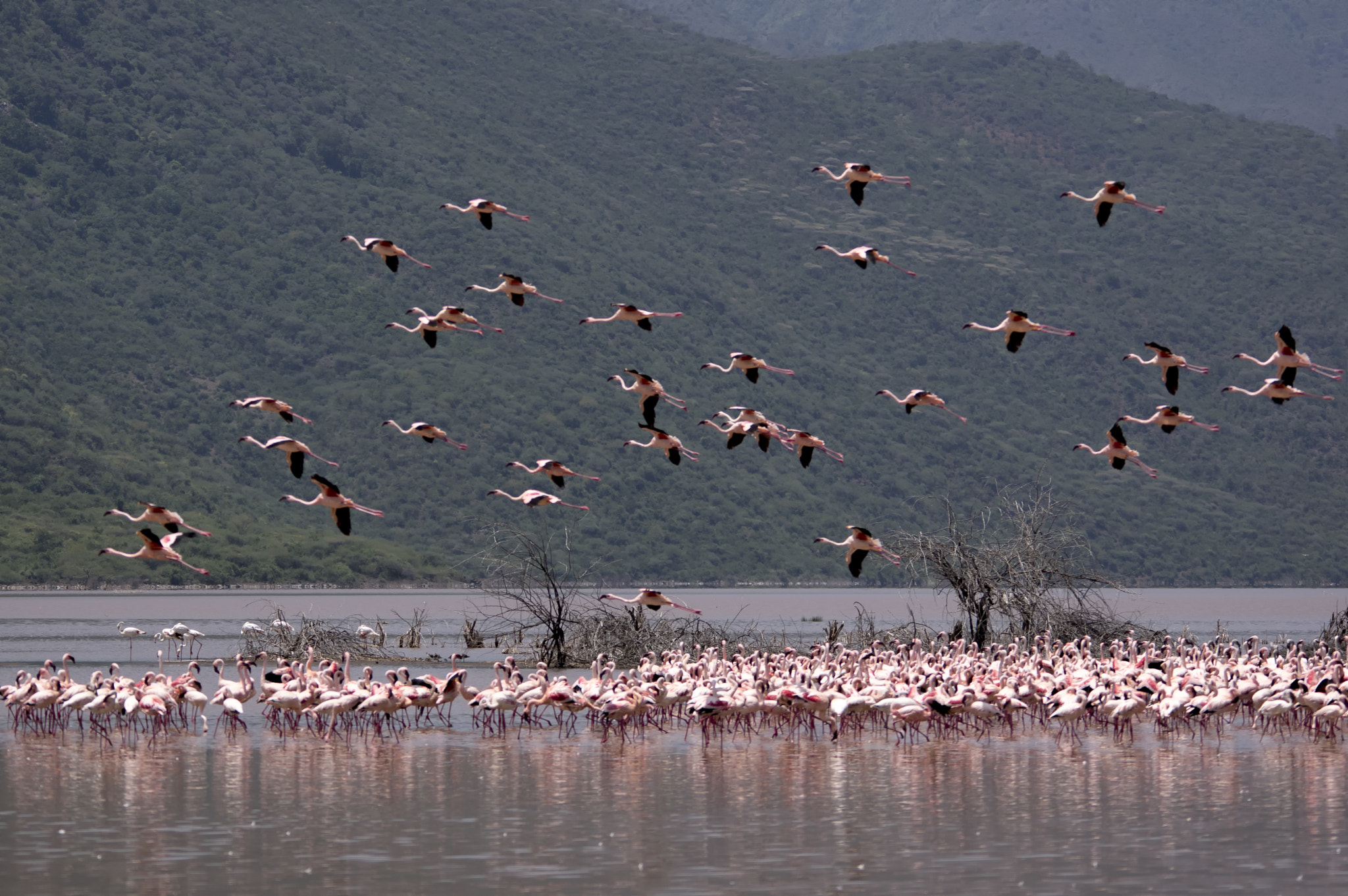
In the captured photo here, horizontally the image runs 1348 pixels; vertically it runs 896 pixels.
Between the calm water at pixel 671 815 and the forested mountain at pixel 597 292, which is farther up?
the forested mountain at pixel 597 292

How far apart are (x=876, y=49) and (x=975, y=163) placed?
3250 cm

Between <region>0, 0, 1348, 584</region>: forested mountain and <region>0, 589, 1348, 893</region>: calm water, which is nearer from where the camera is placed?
<region>0, 589, 1348, 893</region>: calm water

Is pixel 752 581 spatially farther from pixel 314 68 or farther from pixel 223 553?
pixel 314 68

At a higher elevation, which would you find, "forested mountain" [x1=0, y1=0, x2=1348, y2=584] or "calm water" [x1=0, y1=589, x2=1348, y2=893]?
"forested mountain" [x1=0, y1=0, x2=1348, y2=584]

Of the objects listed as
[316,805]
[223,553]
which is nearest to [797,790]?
[316,805]

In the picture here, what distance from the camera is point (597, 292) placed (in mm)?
122250

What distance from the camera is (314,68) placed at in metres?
143

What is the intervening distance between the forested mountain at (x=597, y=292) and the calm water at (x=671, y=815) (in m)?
59.1

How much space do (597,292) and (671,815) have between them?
4064 inches

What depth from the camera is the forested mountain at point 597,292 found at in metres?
104

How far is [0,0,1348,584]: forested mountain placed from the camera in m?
104

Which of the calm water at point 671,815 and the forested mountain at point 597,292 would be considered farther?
the forested mountain at point 597,292

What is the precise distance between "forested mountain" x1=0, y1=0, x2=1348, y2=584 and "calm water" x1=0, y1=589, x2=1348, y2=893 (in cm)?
5910

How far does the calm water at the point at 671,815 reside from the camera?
16.3m
